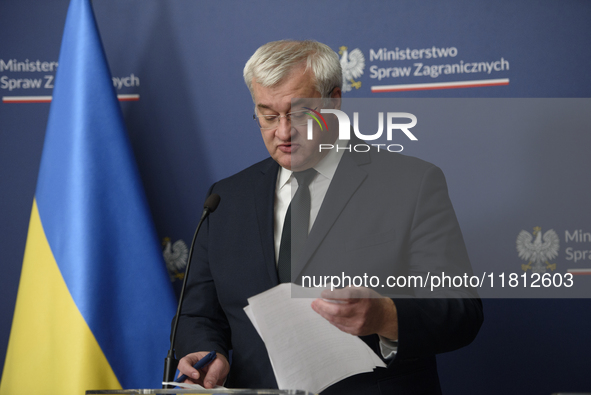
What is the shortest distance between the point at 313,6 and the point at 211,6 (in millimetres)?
470

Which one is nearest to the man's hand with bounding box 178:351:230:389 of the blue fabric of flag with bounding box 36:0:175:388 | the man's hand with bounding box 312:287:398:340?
the man's hand with bounding box 312:287:398:340

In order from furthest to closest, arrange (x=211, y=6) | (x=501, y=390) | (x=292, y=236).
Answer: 1. (x=211, y=6)
2. (x=501, y=390)
3. (x=292, y=236)

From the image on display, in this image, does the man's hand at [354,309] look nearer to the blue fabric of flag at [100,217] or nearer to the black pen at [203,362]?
the black pen at [203,362]

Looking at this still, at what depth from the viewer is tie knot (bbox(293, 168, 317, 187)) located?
162 centimetres

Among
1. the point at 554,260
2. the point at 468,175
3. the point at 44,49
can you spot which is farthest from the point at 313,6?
the point at 554,260

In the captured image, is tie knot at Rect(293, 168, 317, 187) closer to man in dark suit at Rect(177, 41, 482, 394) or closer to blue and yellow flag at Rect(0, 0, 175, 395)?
man in dark suit at Rect(177, 41, 482, 394)

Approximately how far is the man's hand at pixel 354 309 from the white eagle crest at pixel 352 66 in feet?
4.48

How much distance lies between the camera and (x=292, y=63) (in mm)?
1581

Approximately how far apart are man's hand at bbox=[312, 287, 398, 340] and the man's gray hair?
0.77 meters

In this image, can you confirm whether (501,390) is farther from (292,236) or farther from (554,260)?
(292,236)

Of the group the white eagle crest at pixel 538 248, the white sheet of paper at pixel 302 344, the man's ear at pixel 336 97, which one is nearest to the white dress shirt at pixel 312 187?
the man's ear at pixel 336 97

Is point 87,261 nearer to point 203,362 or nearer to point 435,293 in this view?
point 203,362

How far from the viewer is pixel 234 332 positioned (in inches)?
63.1

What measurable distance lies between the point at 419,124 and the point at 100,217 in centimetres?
134
